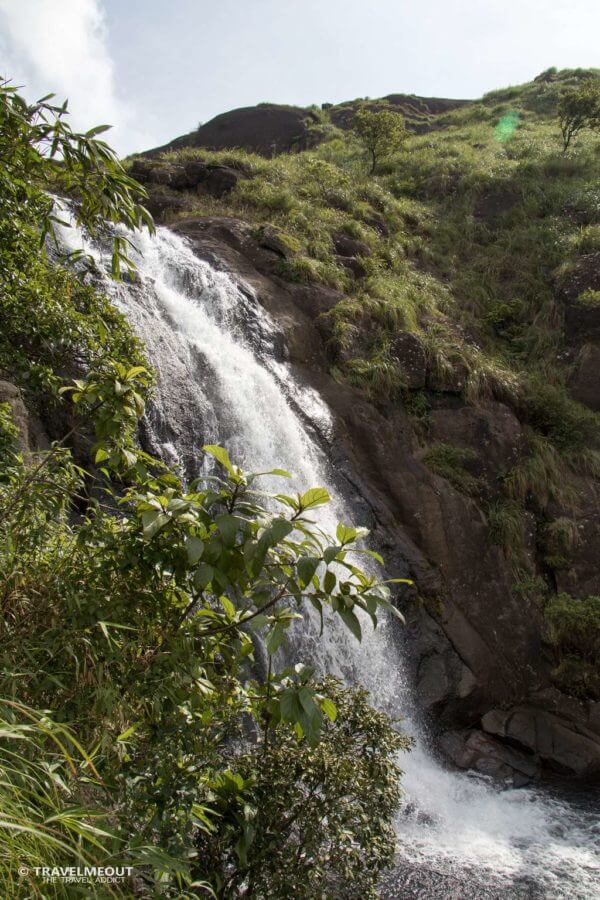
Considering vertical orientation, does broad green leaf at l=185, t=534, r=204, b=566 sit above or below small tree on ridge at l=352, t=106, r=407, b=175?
below

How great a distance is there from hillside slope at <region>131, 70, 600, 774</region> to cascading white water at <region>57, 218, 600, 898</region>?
27.8 inches

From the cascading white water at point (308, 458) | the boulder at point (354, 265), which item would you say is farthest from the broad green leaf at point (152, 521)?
the boulder at point (354, 265)

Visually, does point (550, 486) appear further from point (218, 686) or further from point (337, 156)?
point (337, 156)

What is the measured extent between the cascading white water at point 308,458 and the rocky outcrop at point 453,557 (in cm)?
53

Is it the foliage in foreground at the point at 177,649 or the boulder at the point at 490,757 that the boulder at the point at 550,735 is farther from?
the foliage in foreground at the point at 177,649

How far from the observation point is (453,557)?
10.5 metres

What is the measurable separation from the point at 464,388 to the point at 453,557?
3.97 meters

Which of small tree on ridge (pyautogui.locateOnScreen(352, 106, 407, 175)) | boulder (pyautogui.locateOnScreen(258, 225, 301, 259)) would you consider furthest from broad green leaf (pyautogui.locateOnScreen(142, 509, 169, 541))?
small tree on ridge (pyautogui.locateOnScreen(352, 106, 407, 175))

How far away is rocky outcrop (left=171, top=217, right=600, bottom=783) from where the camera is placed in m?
8.98

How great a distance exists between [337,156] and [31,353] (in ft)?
88.4

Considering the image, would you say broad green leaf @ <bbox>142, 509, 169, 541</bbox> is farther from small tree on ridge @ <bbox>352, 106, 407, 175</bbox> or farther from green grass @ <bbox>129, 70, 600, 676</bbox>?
small tree on ridge @ <bbox>352, 106, 407, 175</bbox>

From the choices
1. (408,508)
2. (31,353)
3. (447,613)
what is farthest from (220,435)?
(31,353)

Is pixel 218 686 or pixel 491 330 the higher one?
pixel 491 330

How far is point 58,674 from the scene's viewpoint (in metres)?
2.40
